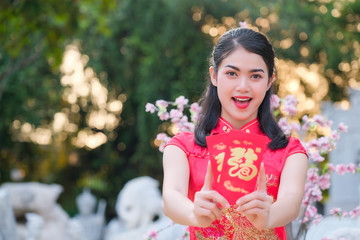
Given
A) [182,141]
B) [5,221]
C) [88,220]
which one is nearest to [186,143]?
[182,141]

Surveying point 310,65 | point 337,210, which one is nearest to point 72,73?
point 310,65

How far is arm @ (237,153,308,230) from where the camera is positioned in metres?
1.42

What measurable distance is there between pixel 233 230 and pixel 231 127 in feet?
1.02

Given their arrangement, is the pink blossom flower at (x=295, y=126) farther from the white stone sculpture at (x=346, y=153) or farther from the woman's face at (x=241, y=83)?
the white stone sculpture at (x=346, y=153)

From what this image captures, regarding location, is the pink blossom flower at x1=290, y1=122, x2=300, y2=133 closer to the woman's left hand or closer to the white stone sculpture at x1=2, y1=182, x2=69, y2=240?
the woman's left hand

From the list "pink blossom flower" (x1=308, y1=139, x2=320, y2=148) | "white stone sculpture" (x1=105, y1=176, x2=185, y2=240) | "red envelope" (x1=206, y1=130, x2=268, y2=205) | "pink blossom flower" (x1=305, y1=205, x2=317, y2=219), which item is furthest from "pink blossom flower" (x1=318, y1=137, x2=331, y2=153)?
"white stone sculpture" (x1=105, y1=176, x2=185, y2=240)

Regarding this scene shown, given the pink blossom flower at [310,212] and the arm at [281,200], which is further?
the pink blossom flower at [310,212]

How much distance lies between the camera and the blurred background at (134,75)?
1060 cm

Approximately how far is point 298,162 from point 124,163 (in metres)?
10.9

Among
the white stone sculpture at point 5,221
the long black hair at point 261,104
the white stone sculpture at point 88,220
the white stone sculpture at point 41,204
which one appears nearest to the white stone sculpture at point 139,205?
the white stone sculpture at point 41,204

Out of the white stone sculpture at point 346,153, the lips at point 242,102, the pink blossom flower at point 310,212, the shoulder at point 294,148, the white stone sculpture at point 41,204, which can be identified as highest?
the white stone sculpture at point 346,153

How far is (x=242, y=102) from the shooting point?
5.83ft

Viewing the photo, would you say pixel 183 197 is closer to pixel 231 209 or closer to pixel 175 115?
pixel 231 209

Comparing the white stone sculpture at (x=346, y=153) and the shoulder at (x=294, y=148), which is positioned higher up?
the white stone sculpture at (x=346, y=153)
